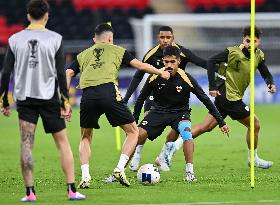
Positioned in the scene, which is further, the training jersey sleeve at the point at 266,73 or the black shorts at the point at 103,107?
the training jersey sleeve at the point at 266,73

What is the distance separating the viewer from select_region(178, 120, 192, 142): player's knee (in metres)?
13.6

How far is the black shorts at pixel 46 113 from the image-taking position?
10.9 m

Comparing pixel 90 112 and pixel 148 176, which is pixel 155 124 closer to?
pixel 148 176

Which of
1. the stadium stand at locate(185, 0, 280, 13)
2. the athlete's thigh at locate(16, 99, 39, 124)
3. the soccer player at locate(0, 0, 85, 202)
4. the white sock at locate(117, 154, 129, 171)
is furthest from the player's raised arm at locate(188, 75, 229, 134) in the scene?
the stadium stand at locate(185, 0, 280, 13)

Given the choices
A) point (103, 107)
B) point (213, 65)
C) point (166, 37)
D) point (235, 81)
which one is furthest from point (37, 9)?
point (235, 81)

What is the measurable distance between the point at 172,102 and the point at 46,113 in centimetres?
353

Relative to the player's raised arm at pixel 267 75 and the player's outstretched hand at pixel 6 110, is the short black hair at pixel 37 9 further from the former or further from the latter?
the player's raised arm at pixel 267 75

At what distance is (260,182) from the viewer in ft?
42.5

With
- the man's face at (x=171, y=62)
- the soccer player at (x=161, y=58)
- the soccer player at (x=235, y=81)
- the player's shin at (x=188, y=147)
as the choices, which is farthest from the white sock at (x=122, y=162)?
the soccer player at (x=235, y=81)

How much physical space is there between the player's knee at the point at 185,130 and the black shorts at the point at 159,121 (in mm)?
143

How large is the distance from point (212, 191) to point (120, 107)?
173cm

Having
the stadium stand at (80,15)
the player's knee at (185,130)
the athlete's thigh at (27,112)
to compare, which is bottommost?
the player's knee at (185,130)

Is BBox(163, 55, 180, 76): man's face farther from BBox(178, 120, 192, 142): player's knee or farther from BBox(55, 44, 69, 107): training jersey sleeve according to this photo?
BBox(55, 44, 69, 107): training jersey sleeve

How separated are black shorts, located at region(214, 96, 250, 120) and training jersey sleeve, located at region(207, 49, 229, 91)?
0.81m
